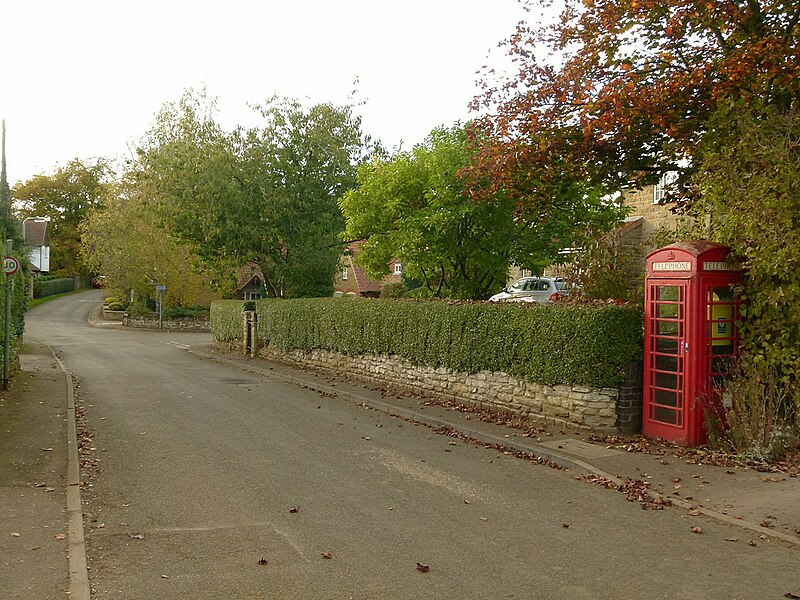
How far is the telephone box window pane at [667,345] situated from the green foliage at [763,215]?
89cm

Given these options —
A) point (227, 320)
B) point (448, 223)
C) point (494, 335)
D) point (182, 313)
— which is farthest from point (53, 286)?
point (494, 335)

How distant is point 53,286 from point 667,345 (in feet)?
255

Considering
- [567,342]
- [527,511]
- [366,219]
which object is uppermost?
[366,219]

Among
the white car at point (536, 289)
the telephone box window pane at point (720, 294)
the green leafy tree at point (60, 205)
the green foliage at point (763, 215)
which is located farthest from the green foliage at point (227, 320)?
the green leafy tree at point (60, 205)

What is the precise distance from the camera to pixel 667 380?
10438mm

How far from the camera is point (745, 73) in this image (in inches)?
381

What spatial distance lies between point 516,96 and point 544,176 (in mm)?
1520

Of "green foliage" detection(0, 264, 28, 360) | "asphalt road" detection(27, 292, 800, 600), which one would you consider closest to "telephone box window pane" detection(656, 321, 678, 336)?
"asphalt road" detection(27, 292, 800, 600)

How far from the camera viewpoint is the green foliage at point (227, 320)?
2941 centimetres

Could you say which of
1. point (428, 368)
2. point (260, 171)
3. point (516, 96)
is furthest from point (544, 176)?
point (260, 171)

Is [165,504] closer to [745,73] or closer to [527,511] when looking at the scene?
[527,511]

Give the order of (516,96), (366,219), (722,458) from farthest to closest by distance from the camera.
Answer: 1. (366,219)
2. (516,96)
3. (722,458)

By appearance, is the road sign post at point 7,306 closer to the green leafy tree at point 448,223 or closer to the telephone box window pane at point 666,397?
the green leafy tree at point 448,223

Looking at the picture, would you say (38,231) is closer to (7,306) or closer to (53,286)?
(53,286)
